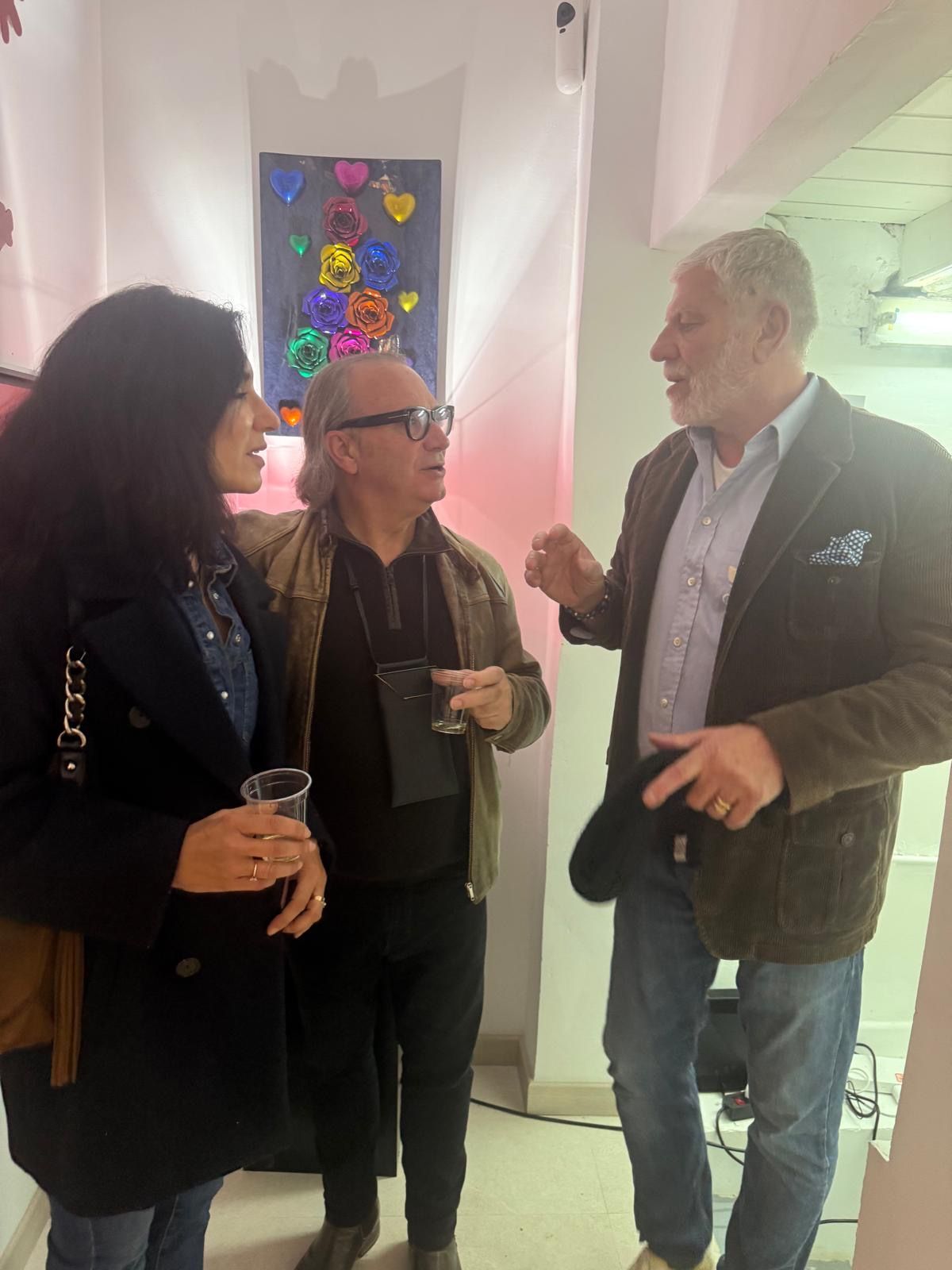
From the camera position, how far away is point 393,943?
4.82 feet

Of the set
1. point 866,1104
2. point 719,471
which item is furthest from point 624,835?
point 866,1104

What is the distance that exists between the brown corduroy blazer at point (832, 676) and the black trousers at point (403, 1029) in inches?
20.2

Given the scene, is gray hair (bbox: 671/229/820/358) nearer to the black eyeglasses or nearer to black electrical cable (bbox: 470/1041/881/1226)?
the black eyeglasses

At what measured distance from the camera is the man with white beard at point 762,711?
1102 mm

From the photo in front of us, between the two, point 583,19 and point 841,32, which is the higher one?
point 583,19

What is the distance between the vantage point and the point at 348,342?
82.5 inches

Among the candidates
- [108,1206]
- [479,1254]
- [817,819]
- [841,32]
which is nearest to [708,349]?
[841,32]

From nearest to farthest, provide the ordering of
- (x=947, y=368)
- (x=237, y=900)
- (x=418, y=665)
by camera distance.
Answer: (x=237, y=900) → (x=418, y=665) → (x=947, y=368)

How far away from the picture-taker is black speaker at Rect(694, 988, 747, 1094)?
2.15 metres

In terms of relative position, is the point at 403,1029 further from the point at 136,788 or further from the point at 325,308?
the point at 325,308

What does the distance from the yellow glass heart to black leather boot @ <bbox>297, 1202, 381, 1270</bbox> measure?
2345 millimetres

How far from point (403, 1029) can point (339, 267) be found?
1823mm

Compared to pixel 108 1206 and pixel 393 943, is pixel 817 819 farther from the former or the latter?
pixel 108 1206

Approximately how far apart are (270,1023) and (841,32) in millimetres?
1536
